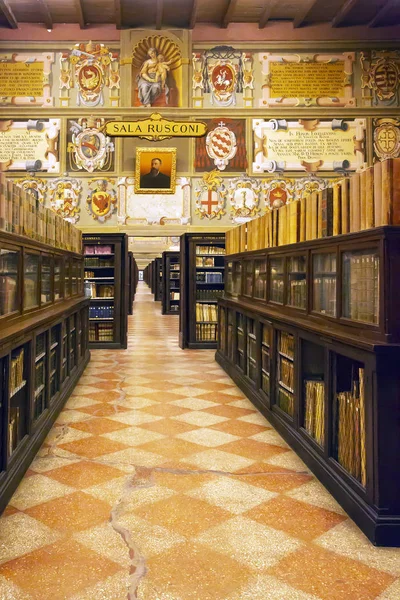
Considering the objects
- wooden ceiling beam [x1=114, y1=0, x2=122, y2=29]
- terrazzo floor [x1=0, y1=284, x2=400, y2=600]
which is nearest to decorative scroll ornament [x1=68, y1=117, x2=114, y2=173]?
wooden ceiling beam [x1=114, y1=0, x2=122, y2=29]

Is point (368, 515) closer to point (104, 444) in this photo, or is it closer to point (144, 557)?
point (144, 557)

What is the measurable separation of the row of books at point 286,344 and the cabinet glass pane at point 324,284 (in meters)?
0.51

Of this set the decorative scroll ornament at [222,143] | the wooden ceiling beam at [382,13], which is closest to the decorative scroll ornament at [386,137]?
the wooden ceiling beam at [382,13]

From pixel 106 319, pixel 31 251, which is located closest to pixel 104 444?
pixel 31 251

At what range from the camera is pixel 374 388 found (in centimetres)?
255

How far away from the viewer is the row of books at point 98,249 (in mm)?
9846

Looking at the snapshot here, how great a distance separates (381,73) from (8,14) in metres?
7.09

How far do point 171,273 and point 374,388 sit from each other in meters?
14.2

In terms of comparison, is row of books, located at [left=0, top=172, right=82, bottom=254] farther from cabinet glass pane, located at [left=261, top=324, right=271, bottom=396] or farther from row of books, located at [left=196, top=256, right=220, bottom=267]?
row of books, located at [left=196, top=256, right=220, bottom=267]

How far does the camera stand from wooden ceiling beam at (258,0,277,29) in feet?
30.5

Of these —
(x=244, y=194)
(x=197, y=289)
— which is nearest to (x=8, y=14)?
(x=244, y=194)

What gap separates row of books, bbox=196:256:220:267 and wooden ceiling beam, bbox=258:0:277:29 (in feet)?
15.2

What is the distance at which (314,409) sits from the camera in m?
3.55

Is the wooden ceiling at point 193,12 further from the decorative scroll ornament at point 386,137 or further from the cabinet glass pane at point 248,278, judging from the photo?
the cabinet glass pane at point 248,278
